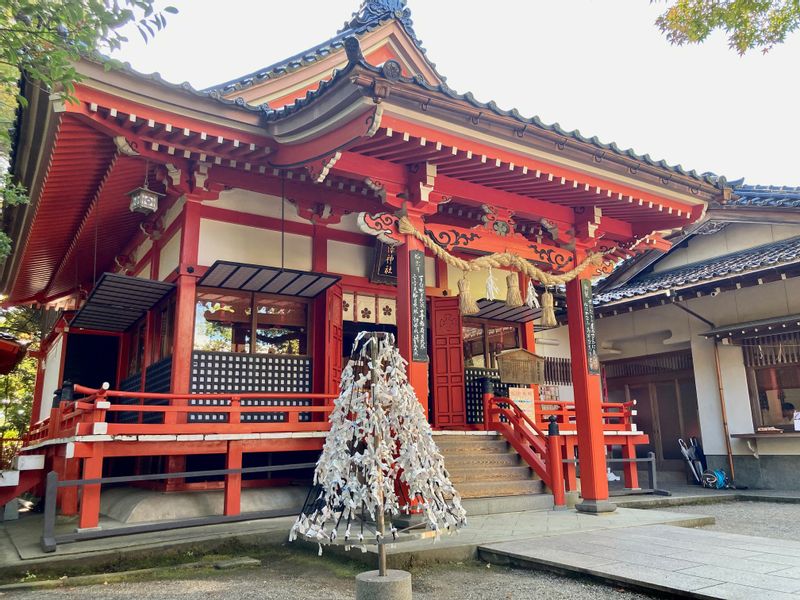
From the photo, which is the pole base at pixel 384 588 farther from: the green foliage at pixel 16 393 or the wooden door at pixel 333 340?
the green foliage at pixel 16 393

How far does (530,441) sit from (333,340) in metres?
3.41

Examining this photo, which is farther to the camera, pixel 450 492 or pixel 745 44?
pixel 745 44

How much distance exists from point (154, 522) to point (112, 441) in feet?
3.93

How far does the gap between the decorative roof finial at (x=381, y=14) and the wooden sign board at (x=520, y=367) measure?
6.73m

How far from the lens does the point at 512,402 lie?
988cm

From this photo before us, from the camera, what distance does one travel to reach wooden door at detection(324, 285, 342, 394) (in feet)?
29.5

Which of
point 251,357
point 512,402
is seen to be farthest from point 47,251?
point 512,402

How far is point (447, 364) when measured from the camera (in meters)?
10.8

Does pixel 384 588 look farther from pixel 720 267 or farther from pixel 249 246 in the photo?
→ pixel 720 267

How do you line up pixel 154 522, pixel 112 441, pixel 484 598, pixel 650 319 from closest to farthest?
pixel 484 598 → pixel 112 441 → pixel 154 522 → pixel 650 319

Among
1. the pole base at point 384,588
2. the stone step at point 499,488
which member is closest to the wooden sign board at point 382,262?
the stone step at point 499,488

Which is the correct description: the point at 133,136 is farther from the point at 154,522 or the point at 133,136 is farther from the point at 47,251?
the point at 47,251

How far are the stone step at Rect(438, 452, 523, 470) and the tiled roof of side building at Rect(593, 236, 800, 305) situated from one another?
17.7 feet

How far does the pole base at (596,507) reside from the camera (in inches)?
307
